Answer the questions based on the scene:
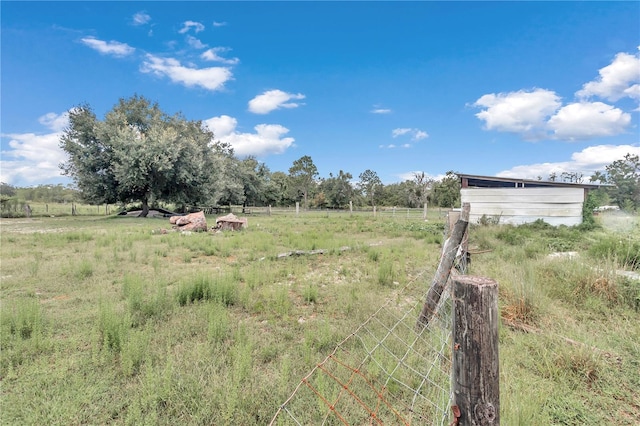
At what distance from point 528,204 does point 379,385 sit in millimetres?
14340

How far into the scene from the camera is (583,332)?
3.09 meters

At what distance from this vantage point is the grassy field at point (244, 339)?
2.13 meters

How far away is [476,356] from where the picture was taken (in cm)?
116

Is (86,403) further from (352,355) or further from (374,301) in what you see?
(374,301)

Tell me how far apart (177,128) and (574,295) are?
28.2 m

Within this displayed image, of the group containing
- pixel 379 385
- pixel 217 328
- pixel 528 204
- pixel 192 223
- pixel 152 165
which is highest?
pixel 152 165

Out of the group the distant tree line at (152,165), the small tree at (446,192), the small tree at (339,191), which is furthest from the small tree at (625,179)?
the small tree at (339,191)

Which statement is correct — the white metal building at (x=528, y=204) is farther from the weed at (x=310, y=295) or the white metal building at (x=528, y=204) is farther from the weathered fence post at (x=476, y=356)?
the weathered fence post at (x=476, y=356)

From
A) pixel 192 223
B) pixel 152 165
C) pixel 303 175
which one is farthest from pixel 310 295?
pixel 303 175

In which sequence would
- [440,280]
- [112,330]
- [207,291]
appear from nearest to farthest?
1. [112,330]
2. [440,280]
3. [207,291]

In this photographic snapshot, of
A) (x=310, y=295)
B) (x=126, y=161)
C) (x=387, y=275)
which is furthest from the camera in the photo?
(x=126, y=161)

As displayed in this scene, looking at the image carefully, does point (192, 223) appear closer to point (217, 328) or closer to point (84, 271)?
point (84, 271)

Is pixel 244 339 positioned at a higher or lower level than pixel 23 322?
lower

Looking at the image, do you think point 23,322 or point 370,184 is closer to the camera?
point 23,322
